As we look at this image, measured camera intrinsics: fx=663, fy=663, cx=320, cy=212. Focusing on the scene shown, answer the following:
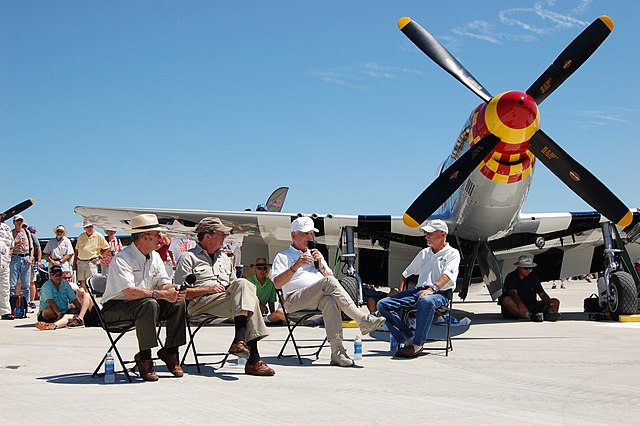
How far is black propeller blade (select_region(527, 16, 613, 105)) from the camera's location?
958 cm

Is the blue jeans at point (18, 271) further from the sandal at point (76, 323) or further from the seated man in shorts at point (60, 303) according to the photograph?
the sandal at point (76, 323)

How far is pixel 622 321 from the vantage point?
33.2ft

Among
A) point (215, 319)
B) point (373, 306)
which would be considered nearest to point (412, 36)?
point (373, 306)

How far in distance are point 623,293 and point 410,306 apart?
16.3ft

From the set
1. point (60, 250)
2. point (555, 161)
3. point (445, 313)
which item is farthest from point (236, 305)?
point (60, 250)

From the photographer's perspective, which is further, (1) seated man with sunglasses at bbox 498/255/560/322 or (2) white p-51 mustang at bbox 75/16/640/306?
(1) seated man with sunglasses at bbox 498/255/560/322

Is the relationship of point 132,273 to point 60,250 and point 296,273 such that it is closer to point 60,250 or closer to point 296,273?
point 296,273

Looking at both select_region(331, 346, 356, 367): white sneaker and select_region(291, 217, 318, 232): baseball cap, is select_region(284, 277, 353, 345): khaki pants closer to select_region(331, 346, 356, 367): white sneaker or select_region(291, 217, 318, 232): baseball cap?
select_region(331, 346, 356, 367): white sneaker

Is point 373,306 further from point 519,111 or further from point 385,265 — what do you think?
point 519,111

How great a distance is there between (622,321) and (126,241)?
19826 mm

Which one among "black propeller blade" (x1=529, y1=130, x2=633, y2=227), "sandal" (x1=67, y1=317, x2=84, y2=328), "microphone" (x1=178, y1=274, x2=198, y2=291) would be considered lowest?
"sandal" (x1=67, y1=317, x2=84, y2=328)

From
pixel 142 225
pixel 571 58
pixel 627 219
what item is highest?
pixel 571 58

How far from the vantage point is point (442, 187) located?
30.4 feet

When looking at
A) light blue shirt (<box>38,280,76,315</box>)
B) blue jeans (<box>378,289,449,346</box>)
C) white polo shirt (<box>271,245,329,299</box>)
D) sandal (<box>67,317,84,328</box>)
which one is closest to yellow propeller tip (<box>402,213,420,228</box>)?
blue jeans (<box>378,289,449,346</box>)
